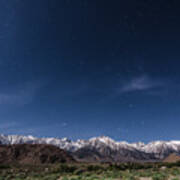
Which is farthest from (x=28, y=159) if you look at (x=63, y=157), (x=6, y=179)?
(x=6, y=179)

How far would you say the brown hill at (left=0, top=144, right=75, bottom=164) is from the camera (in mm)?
137500

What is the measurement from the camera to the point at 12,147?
523 ft

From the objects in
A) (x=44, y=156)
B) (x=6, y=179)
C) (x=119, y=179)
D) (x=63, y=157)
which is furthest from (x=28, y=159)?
(x=119, y=179)

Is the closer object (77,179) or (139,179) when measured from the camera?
(139,179)

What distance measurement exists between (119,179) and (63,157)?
141 meters

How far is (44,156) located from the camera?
143m

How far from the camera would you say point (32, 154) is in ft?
486

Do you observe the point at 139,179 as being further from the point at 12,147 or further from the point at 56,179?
the point at 12,147

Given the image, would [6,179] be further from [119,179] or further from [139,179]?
[139,179]

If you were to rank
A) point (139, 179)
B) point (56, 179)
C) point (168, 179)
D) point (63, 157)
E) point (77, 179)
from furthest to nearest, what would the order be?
1. point (63, 157)
2. point (56, 179)
3. point (77, 179)
4. point (139, 179)
5. point (168, 179)

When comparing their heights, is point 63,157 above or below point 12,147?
below

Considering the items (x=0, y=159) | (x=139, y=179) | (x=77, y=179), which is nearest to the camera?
(x=139, y=179)

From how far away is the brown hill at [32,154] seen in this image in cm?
13750

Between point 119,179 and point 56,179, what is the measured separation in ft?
30.2
